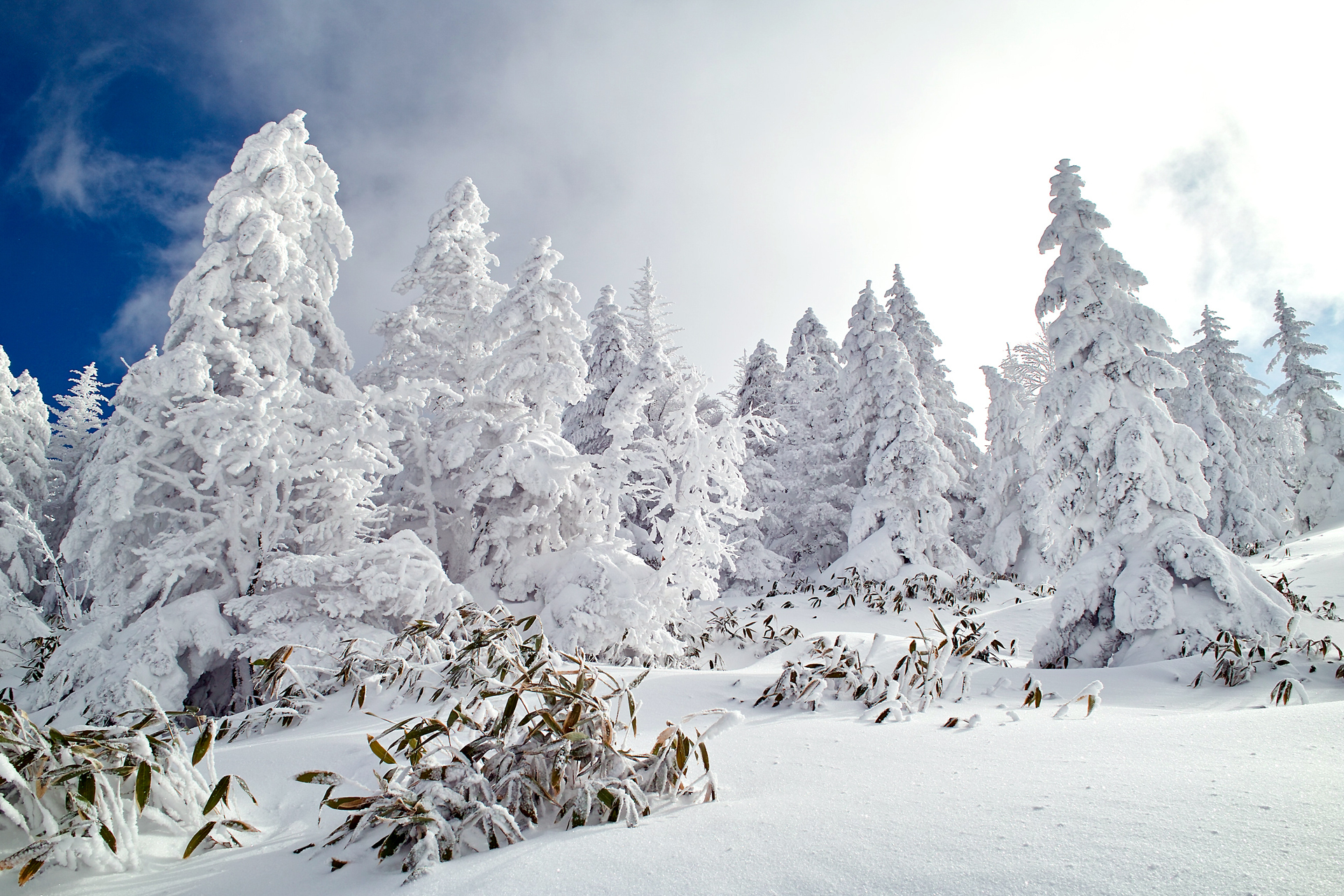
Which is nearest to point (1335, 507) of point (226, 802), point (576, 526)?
point (576, 526)

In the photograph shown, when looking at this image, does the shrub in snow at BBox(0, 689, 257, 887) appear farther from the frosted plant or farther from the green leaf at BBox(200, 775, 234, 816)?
the frosted plant

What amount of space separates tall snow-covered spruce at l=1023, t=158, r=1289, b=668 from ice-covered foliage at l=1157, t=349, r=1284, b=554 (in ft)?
42.8

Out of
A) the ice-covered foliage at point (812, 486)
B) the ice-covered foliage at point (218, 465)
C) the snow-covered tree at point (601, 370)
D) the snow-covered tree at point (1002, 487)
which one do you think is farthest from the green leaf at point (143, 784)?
the snow-covered tree at point (1002, 487)

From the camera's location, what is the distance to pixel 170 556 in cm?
786

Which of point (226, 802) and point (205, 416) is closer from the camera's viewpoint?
point (226, 802)

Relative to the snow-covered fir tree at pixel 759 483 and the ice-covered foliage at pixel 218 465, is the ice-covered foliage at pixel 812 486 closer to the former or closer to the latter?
the snow-covered fir tree at pixel 759 483

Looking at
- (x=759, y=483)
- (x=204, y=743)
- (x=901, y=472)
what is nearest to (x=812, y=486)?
(x=759, y=483)

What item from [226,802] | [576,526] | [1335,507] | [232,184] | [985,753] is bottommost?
[1335,507]

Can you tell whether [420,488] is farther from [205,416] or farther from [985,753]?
[985,753]

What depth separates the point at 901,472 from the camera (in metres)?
18.2

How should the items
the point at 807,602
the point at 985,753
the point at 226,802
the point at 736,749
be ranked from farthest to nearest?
the point at 807,602
the point at 736,749
the point at 985,753
the point at 226,802

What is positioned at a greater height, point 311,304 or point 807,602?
point 311,304

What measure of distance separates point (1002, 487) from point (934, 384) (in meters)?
4.87

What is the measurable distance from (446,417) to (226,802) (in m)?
9.54
